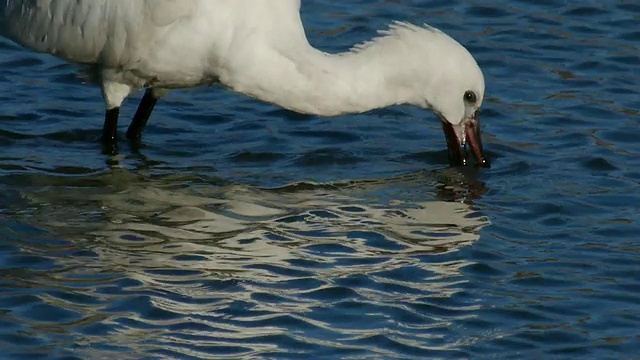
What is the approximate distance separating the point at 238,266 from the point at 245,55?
1.73 metres

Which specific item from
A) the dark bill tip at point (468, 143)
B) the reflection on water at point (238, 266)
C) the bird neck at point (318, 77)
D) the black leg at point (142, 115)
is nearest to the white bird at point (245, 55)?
the bird neck at point (318, 77)

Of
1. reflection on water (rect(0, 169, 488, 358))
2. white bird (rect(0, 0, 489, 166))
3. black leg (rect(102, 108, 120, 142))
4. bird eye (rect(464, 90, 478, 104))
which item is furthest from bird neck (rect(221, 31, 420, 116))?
black leg (rect(102, 108, 120, 142))

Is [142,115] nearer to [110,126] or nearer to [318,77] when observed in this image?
[110,126]

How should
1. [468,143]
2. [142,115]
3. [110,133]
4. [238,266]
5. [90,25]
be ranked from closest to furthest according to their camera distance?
[238,266] < [90,25] < [468,143] < [110,133] < [142,115]

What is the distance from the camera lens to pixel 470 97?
11727 millimetres

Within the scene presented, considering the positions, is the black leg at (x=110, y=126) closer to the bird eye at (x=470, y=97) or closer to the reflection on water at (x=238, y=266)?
the reflection on water at (x=238, y=266)

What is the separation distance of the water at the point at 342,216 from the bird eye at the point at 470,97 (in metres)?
0.58

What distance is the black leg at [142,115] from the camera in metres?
12.3

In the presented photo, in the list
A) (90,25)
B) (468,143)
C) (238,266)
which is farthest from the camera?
(468,143)

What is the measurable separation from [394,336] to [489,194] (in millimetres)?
3074

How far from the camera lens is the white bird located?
35.3 ft

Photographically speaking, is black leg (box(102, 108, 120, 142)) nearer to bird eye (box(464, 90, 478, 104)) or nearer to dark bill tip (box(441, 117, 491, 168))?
dark bill tip (box(441, 117, 491, 168))

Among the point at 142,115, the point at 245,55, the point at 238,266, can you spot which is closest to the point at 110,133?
the point at 142,115

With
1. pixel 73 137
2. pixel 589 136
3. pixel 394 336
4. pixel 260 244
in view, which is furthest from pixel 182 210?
pixel 589 136
